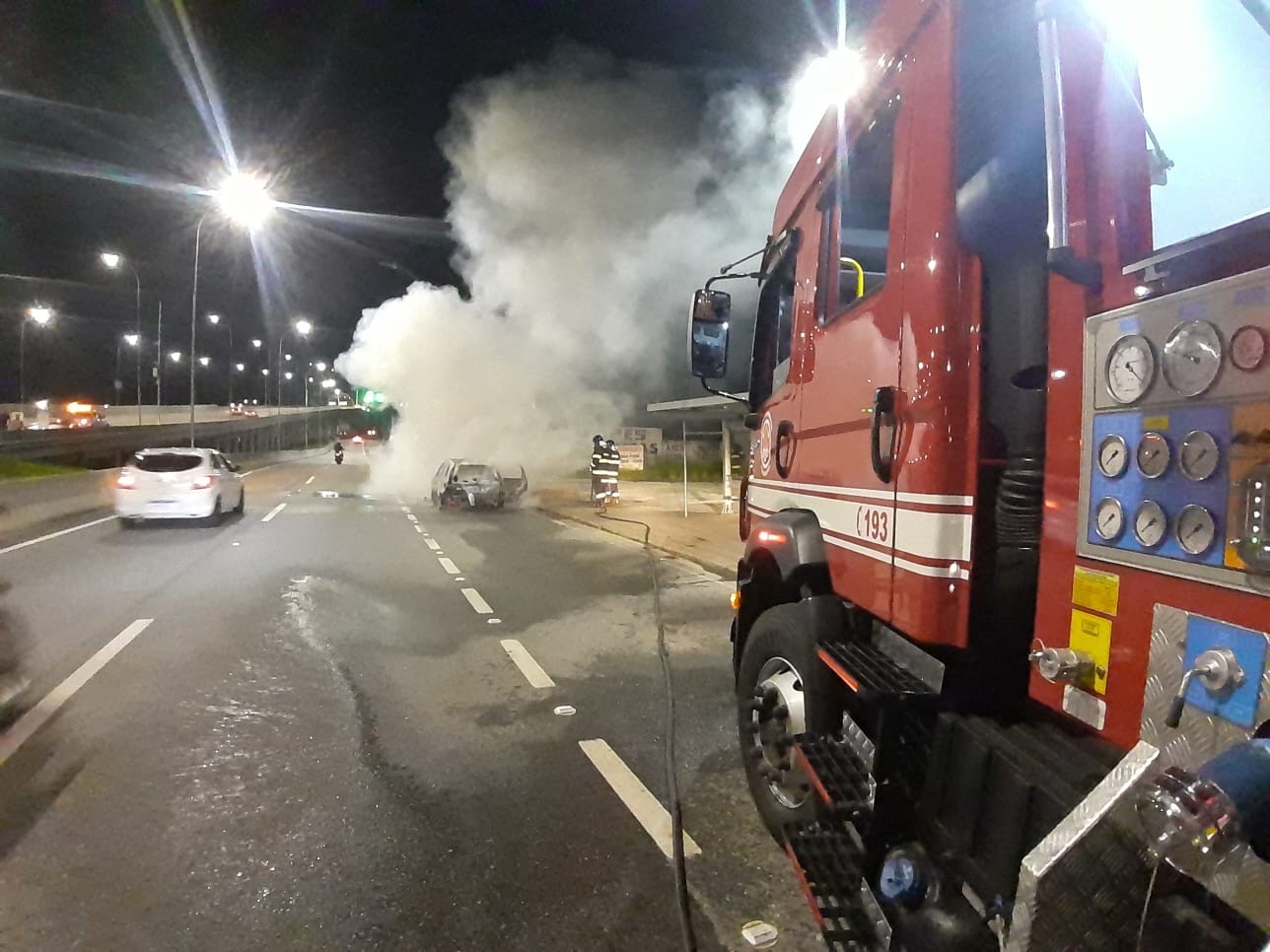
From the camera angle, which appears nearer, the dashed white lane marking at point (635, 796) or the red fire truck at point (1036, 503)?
the red fire truck at point (1036, 503)

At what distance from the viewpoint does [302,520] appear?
15.8m

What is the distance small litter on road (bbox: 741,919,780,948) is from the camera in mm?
2760

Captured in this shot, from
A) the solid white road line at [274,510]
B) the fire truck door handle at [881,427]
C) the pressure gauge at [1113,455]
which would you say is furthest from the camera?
the solid white road line at [274,510]

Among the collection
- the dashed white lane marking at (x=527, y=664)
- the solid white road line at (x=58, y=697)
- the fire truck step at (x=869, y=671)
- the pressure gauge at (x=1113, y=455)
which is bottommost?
the solid white road line at (x=58, y=697)

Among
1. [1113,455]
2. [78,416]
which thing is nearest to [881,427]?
[1113,455]

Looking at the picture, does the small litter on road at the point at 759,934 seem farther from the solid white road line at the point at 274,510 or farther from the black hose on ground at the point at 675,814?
the solid white road line at the point at 274,510

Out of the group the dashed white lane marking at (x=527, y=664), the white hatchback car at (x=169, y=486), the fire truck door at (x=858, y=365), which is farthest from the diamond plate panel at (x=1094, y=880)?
the white hatchback car at (x=169, y=486)

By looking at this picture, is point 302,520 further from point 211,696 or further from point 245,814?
point 245,814

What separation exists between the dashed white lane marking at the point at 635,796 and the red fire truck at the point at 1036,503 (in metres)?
0.49

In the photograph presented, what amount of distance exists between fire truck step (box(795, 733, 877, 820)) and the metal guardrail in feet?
110

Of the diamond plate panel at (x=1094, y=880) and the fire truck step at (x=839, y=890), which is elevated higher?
the diamond plate panel at (x=1094, y=880)

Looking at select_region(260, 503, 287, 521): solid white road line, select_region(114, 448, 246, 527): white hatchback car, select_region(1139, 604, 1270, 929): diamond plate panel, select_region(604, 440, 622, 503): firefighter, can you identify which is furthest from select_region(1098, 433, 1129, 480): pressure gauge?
select_region(604, 440, 622, 503): firefighter

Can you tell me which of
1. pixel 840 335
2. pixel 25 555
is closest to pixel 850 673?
pixel 840 335

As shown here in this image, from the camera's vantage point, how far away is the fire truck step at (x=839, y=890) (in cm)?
226
